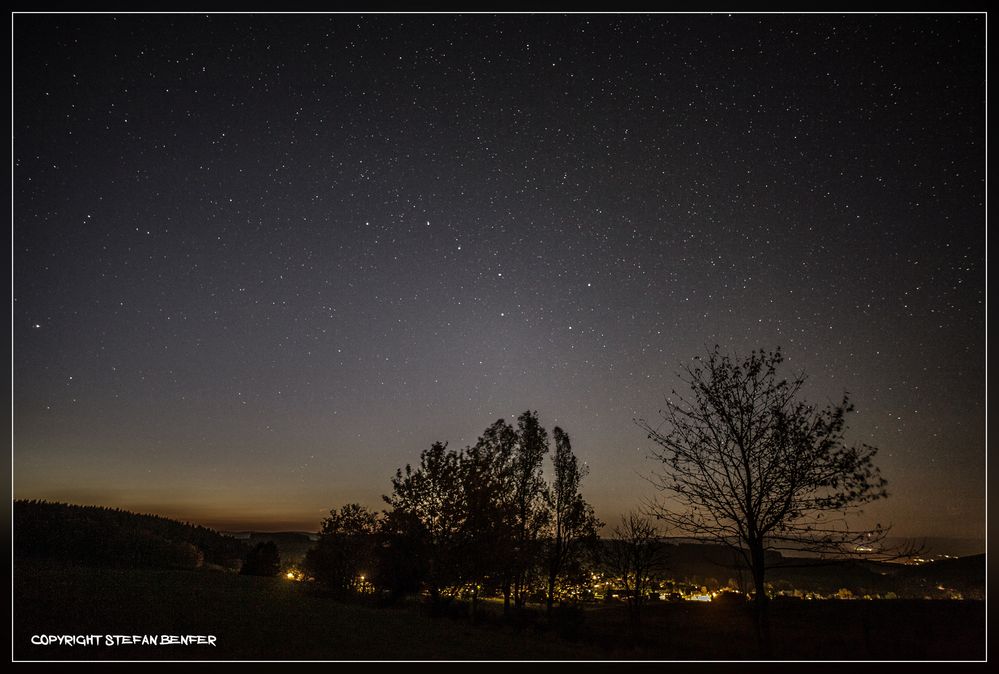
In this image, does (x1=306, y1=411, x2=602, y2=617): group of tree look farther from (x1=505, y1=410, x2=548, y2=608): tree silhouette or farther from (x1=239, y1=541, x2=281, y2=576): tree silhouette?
(x1=239, y1=541, x2=281, y2=576): tree silhouette

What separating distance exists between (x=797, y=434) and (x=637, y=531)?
24047 mm

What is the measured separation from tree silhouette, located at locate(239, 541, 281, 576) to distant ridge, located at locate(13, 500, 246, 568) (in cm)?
694

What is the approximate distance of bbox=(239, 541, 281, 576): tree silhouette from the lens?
77.2 metres

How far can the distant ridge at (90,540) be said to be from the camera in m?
50.2

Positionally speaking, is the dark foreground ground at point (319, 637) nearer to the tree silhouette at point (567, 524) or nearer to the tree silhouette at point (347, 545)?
the tree silhouette at point (567, 524)

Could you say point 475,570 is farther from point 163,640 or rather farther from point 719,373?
point 719,373

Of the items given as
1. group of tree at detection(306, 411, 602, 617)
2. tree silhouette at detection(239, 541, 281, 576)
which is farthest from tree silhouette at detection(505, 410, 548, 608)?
tree silhouette at detection(239, 541, 281, 576)

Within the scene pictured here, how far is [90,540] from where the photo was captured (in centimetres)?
5600

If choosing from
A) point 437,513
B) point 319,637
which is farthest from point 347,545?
point 319,637

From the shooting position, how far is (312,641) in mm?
12828

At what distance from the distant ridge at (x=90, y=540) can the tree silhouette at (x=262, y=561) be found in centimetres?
694

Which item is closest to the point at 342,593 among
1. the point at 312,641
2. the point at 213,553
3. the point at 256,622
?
the point at 256,622

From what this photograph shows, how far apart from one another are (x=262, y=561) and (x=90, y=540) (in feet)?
85.6

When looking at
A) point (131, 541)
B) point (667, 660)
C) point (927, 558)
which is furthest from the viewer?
point (131, 541)
